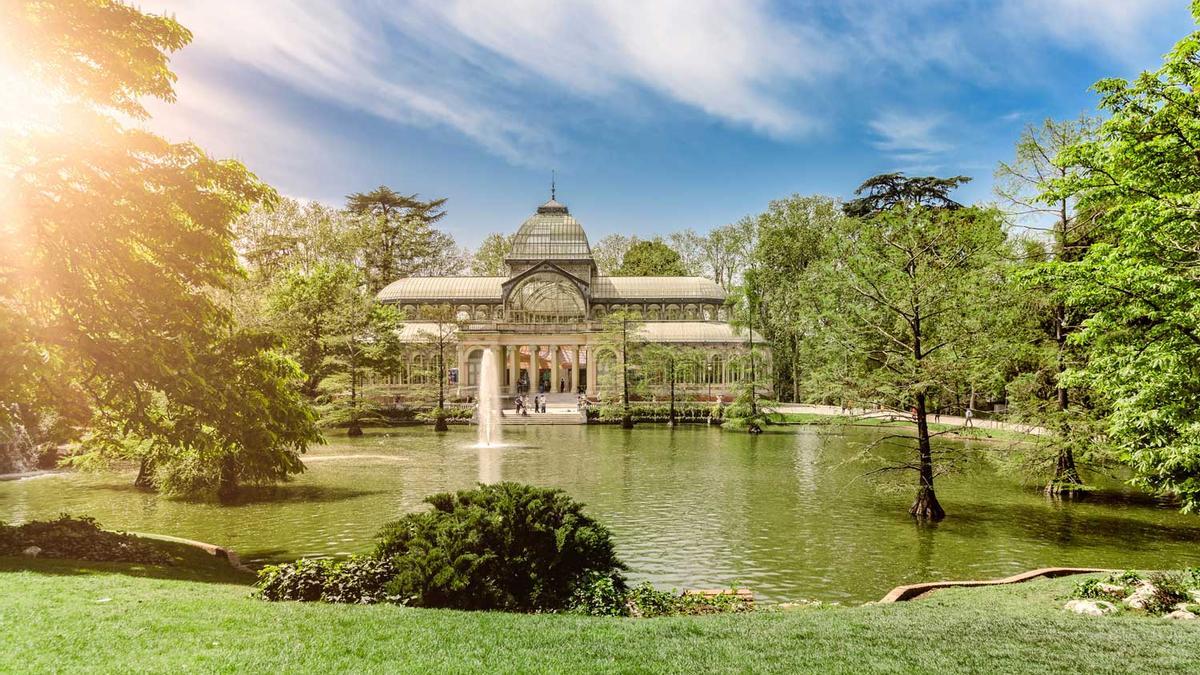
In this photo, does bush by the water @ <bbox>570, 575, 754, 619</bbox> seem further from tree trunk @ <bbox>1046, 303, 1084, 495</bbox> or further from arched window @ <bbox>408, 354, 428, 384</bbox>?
arched window @ <bbox>408, 354, 428, 384</bbox>

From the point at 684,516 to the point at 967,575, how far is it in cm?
560

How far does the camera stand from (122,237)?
33.1 ft

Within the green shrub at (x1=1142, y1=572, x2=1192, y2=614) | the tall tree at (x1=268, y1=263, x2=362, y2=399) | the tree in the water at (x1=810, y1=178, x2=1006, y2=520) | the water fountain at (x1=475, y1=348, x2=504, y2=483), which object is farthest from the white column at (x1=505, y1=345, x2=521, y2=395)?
the green shrub at (x1=1142, y1=572, x2=1192, y2=614)

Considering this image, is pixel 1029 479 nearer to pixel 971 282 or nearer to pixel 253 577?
pixel 971 282

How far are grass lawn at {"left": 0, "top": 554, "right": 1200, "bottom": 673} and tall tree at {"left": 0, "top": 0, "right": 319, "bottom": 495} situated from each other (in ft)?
10.8

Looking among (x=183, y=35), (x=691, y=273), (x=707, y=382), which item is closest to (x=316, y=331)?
(x=707, y=382)

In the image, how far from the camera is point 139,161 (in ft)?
33.2

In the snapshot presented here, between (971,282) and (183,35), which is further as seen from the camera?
(971,282)

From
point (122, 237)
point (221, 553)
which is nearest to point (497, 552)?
point (221, 553)

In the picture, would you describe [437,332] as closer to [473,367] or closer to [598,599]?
[473,367]

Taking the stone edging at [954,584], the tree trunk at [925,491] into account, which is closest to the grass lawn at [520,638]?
the stone edging at [954,584]

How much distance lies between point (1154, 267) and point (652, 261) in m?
59.1

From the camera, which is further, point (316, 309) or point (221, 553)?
point (316, 309)

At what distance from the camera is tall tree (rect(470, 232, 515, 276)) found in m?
70.8
